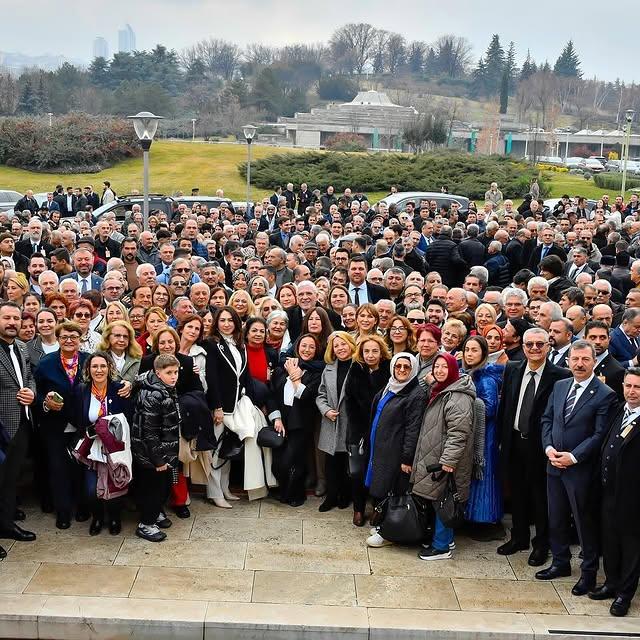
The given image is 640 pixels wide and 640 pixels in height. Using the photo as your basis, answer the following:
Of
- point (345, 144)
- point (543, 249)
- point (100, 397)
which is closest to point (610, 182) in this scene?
point (345, 144)

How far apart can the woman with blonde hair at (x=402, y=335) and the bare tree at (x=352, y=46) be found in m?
139

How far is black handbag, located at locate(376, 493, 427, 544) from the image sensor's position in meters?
7.78

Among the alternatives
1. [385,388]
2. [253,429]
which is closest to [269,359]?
[253,429]

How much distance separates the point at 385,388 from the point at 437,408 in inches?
25.8

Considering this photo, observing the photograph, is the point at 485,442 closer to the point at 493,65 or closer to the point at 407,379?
the point at 407,379

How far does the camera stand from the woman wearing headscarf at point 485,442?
780 cm

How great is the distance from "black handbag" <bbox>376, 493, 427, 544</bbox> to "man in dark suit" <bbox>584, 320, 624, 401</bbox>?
6.66 feet

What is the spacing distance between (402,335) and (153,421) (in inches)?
95.2

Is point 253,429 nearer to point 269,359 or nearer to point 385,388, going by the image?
point 269,359

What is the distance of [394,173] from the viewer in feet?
143

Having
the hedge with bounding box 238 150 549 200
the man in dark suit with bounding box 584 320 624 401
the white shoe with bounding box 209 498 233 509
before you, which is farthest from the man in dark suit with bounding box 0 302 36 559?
the hedge with bounding box 238 150 549 200

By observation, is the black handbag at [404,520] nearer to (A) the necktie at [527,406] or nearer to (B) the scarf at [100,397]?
(A) the necktie at [527,406]

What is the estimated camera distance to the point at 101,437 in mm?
7625

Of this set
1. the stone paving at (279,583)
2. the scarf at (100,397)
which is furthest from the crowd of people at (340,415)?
the stone paving at (279,583)
